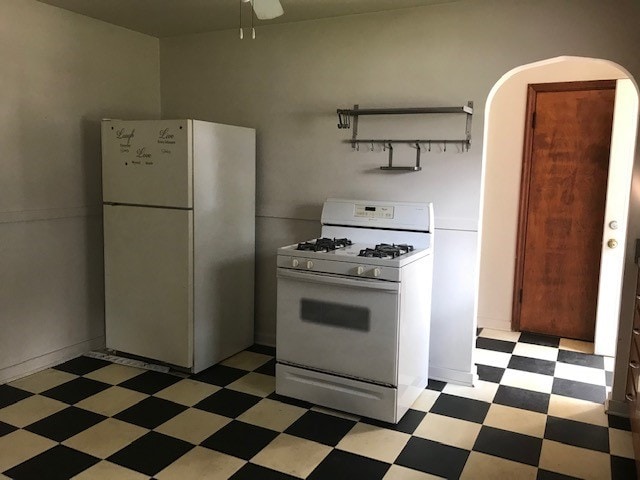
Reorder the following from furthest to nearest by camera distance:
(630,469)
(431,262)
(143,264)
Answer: (143,264)
(431,262)
(630,469)

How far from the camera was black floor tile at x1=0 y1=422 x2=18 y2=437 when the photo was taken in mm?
2604

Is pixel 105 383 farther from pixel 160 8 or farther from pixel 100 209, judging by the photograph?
pixel 160 8

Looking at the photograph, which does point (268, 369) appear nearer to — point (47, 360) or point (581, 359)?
point (47, 360)

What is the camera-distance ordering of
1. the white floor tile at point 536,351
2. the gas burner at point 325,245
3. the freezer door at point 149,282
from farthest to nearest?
the white floor tile at point 536,351, the freezer door at point 149,282, the gas burner at point 325,245

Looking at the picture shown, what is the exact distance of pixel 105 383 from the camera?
3.20 meters

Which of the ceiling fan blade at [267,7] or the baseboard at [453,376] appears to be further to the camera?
the baseboard at [453,376]

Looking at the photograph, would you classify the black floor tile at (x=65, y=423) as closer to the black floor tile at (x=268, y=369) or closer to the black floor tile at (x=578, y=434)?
the black floor tile at (x=268, y=369)

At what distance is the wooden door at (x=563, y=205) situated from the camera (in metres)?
3.99

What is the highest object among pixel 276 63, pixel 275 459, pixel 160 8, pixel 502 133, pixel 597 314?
pixel 160 8

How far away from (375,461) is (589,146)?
9.33 ft

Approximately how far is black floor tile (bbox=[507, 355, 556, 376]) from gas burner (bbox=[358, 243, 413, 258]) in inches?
48.5

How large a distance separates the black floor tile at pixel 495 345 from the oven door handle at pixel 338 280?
5.38ft

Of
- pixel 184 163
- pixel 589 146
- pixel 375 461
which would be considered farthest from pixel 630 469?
pixel 184 163

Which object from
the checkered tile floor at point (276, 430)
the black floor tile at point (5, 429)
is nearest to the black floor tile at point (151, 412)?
the checkered tile floor at point (276, 430)
